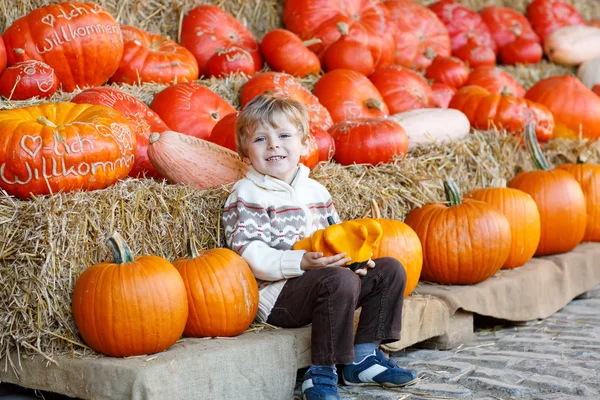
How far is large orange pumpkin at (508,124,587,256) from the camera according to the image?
483 centimetres

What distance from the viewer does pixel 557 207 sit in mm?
4828

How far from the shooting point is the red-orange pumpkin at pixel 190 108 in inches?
172

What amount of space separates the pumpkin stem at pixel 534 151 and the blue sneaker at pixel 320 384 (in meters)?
2.45

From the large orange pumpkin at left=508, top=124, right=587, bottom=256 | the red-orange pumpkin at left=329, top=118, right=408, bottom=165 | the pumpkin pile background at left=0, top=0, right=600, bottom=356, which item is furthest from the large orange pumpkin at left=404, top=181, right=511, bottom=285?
the large orange pumpkin at left=508, top=124, right=587, bottom=256

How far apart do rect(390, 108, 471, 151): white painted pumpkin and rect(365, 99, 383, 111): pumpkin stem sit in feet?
0.35

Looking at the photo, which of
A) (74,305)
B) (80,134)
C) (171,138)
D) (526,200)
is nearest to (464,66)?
(526,200)

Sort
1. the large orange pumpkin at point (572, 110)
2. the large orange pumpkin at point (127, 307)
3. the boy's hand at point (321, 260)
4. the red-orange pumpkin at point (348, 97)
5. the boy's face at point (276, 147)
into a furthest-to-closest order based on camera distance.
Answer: the large orange pumpkin at point (572, 110) → the red-orange pumpkin at point (348, 97) → the boy's face at point (276, 147) → the boy's hand at point (321, 260) → the large orange pumpkin at point (127, 307)

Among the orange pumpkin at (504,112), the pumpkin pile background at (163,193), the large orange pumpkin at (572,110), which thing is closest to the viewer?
the pumpkin pile background at (163,193)

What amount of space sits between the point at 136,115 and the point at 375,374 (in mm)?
1734

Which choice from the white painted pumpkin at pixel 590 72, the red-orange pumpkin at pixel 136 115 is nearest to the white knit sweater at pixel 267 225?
the red-orange pumpkin at pixel 136 115

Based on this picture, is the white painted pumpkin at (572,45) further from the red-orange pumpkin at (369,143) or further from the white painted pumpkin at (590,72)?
the red-orange pumpkin at (369,143)

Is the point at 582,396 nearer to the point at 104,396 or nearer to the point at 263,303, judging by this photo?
the point at 263,303

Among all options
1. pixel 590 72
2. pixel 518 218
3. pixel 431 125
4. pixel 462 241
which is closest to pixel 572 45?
pixel 590 72

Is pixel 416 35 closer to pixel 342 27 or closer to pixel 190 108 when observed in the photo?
pixel 342 27
